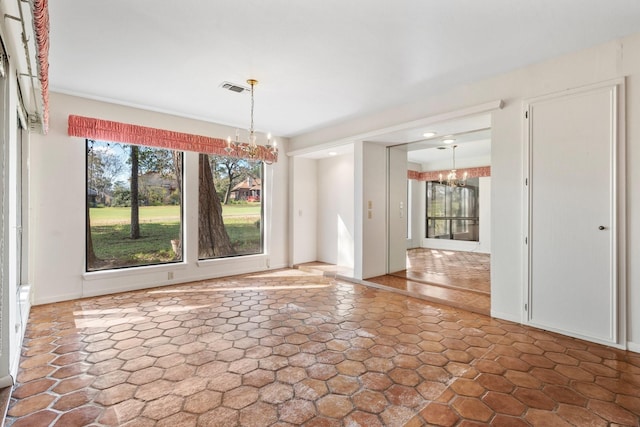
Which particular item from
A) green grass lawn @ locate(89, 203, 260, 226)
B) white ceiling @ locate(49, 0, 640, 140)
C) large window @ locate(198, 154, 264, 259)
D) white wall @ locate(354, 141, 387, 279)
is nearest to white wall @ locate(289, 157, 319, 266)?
large window @ locate(198, 154, 264, 259)

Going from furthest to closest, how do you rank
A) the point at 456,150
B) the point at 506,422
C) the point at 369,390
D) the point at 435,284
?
the point at 456,150 < the point at 435,284 < the point at 369,390 < the point at 506,422

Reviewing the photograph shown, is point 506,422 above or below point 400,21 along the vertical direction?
below

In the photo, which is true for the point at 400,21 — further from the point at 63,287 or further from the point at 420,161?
the point at 420,161

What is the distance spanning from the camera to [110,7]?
7.48ft

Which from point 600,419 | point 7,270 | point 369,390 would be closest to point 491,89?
point 600,419

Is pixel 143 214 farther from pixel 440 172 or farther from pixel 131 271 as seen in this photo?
pixel 440 172

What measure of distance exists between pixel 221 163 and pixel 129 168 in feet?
4.67

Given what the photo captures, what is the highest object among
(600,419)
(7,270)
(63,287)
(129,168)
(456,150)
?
(456,150)

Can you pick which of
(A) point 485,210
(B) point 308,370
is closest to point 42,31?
(B) point 308,370

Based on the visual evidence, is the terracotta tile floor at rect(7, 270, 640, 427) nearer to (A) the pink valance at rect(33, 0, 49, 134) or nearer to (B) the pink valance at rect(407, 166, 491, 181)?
(A) the pink valance at rect(33, 0, 49, 134)

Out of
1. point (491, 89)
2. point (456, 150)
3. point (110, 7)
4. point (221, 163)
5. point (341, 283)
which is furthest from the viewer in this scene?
point (456, 150)

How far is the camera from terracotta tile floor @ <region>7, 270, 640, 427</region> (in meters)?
1.84

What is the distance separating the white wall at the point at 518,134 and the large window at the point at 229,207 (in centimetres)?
319

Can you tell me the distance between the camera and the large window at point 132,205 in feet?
14.3
